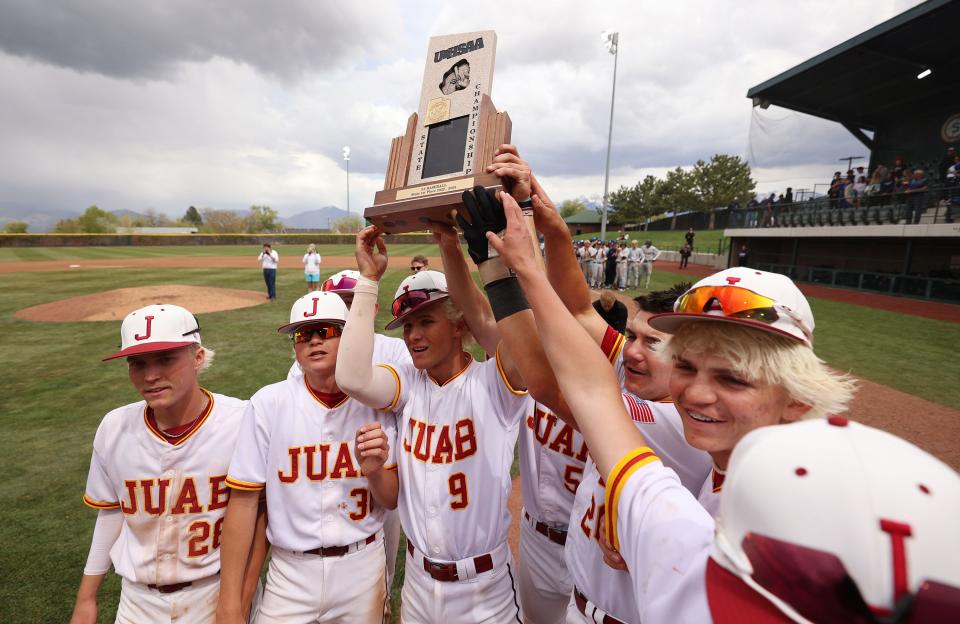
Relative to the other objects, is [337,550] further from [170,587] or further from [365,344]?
[365,344]

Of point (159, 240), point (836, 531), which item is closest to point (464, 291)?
point (836, 531)

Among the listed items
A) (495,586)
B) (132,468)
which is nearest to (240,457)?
(132,468)

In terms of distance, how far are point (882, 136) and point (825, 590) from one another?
33055 mm

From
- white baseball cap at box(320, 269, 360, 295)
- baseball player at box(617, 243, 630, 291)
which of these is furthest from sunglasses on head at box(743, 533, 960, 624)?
baseball player at box(617, 243, 630, 291)

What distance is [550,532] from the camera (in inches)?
99.7

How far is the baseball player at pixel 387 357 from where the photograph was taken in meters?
2.95

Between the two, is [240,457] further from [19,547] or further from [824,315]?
[824,315]

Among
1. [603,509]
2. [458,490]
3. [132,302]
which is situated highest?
[603,509]

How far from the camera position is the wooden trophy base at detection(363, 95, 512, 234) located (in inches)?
72.4

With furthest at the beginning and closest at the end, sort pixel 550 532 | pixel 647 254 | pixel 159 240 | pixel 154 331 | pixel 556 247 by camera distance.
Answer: pixel 159 240 → pixel 647 254 → pixel 550 532 → pixel 154 331 → pixel 556 247

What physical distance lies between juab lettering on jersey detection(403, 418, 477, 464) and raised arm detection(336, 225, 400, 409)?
0.29 m

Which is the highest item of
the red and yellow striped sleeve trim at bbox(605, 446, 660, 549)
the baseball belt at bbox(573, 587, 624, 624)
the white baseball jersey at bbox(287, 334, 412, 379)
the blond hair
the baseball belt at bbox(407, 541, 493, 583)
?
the blond hair

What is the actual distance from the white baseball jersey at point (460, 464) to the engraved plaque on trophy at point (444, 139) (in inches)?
34.0

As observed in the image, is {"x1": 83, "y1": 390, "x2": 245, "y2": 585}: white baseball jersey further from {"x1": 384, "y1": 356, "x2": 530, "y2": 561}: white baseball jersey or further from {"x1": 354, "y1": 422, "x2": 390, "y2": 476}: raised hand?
{"x1": 384, "y1": 356, "x2": 530, "y2": 561}: white baseball jersey
